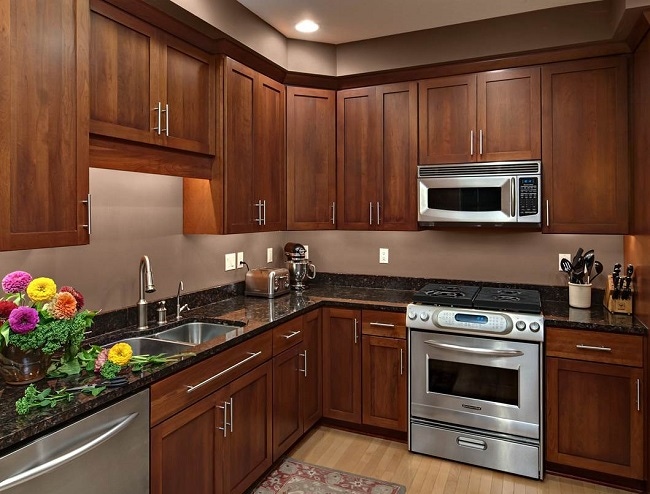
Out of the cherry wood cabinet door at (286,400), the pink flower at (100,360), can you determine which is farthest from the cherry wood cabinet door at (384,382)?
the pink flower at (100,360)

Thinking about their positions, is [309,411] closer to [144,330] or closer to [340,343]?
[340,343]

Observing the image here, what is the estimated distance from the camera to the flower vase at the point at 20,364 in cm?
148

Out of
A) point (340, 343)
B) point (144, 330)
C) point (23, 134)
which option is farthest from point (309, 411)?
point (23, 134)

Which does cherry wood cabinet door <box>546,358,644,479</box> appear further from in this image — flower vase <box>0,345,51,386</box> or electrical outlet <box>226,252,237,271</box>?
flower vase <box>0,345,51,386</box>

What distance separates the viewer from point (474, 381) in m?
2.79

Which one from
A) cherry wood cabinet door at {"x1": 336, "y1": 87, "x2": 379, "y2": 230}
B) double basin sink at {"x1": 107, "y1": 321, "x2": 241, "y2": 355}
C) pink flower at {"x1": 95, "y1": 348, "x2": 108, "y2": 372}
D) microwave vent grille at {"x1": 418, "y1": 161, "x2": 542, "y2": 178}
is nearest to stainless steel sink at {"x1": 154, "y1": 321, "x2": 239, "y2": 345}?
double basin sink at {"x1": 107, "y1": 321, "x2": 241, "y2": 355}

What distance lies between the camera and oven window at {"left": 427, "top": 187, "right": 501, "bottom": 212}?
2.97 meters

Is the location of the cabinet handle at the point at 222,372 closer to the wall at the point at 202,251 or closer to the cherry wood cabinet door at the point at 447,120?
the wall at the point at 202,251

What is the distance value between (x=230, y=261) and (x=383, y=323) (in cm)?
117

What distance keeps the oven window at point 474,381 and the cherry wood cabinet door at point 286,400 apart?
858 millimetres

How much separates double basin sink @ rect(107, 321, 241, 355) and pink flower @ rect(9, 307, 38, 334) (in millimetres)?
725

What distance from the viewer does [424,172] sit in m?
3.17

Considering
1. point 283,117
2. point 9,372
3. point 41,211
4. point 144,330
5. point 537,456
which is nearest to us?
point 9,372

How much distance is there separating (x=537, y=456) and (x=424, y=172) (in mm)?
1903
